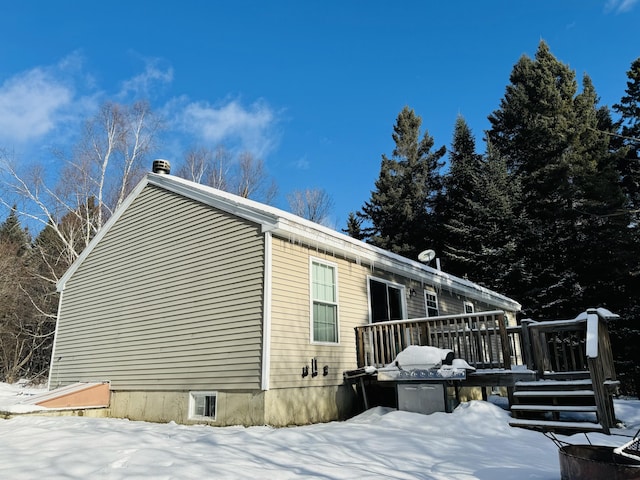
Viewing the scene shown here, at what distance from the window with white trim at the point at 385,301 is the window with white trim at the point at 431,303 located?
117cm

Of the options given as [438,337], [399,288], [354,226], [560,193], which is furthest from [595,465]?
[354,226]

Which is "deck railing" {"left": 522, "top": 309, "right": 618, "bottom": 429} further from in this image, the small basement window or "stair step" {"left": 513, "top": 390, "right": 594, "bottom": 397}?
the small basement window

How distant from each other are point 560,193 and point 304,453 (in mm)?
20338

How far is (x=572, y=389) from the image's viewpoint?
21.6 ft

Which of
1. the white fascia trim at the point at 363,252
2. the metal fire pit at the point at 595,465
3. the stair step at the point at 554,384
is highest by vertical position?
the white fascia trim at the point at 363,252

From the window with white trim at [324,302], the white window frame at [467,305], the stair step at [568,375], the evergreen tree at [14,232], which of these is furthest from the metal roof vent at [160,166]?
the evergreen tree at [14,232]

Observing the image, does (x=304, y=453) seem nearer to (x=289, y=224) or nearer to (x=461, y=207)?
(x=289, y=224)

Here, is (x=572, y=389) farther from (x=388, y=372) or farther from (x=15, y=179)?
(x=15, y=179)

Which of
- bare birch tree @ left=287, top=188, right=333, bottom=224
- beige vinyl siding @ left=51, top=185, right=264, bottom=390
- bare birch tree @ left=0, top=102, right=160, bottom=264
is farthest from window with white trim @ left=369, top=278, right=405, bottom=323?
bare birch tree @ left=287, top=188, right=333, bottom=224

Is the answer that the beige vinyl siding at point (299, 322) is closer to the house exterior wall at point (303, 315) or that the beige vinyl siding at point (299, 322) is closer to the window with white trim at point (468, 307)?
the house exterior wall at point (303, 315)

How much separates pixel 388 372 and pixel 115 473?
5.31 meters

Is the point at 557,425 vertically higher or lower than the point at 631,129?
lower

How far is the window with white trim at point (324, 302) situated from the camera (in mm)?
8172

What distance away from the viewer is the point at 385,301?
10.4 metres
